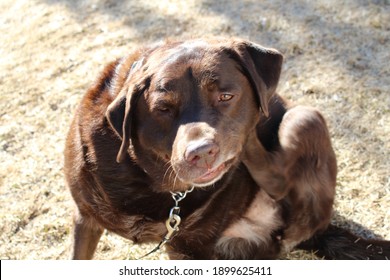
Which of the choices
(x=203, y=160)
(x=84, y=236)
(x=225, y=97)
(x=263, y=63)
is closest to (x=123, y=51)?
(x=84, y=236)

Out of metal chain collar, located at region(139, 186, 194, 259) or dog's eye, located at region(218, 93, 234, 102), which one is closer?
dog's eye, located at region(218, 93, 234, 102)

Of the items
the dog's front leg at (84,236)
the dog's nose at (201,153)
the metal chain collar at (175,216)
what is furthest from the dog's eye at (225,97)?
the dog's front leg at (84,236)

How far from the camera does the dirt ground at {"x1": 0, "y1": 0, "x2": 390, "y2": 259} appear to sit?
385 cm

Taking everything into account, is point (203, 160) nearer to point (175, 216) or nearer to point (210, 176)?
point (210, 176)

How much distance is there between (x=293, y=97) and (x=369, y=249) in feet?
Answer: 5.52

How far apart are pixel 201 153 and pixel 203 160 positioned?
0.05 meters

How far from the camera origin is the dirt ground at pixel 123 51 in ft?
12.6

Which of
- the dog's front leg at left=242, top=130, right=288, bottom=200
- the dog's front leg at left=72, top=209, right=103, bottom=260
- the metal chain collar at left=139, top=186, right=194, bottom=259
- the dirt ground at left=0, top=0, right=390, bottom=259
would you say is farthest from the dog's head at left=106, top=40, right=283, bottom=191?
the dirt ground at left=0, top=0, right=390, bottom=259

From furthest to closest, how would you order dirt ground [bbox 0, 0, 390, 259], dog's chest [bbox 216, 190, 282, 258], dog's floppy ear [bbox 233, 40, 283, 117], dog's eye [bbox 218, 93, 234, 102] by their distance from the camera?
dirt ground [bbox 0, 0, 390, 259], dog's chest [bbox 216, 190, 282, 258], dog's floppy ear [bbox 233, 40, 283, 117], dog's eye [bbox 218, 93, 234, 102]

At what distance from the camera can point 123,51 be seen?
217 inches

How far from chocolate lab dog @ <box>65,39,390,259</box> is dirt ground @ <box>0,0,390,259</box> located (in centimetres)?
35

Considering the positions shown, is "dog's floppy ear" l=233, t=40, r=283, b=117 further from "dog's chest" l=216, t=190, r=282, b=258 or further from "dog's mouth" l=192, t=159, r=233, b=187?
"dog's chest" l=216, t=190, r=282, b=258

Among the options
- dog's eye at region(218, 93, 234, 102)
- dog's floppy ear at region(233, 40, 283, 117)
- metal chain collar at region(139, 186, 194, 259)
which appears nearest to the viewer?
dog's eye at region(218, 93, 234, 102)

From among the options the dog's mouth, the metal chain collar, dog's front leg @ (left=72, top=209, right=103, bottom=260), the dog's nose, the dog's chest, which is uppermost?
the dog's nose
